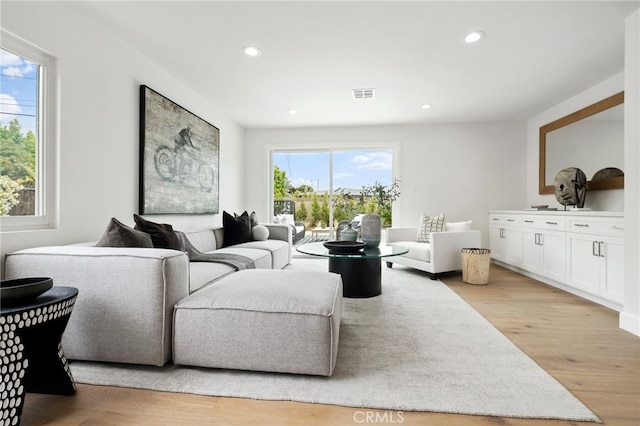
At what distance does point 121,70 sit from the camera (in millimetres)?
2691

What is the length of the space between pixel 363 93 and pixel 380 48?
1066mm

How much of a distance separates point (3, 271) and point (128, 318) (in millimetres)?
815

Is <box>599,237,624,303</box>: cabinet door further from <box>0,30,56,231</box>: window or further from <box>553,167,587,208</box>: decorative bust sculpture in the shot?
<box>0,30,56,231</box>: window

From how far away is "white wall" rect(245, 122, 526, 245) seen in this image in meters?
5.20

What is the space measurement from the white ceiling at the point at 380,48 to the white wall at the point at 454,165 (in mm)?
952

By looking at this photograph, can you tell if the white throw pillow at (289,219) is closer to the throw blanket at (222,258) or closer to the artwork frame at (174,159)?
the artwork frame at (174,159)

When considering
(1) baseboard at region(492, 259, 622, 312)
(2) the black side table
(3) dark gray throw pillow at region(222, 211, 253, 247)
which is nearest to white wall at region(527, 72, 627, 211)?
(1) baseboard at region(492, 259, 622, 312)

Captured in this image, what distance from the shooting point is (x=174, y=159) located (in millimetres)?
3393

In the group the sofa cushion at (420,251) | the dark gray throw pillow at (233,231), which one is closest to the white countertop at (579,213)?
the sofa cushion at (420,251)

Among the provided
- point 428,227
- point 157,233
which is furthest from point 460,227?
point 157,233

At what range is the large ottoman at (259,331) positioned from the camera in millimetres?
1538

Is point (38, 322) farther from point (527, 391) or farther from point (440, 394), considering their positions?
point (527, 391)

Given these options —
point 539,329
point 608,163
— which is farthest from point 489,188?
point 539,329

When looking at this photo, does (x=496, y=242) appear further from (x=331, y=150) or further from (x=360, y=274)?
(x=331, y=150)
